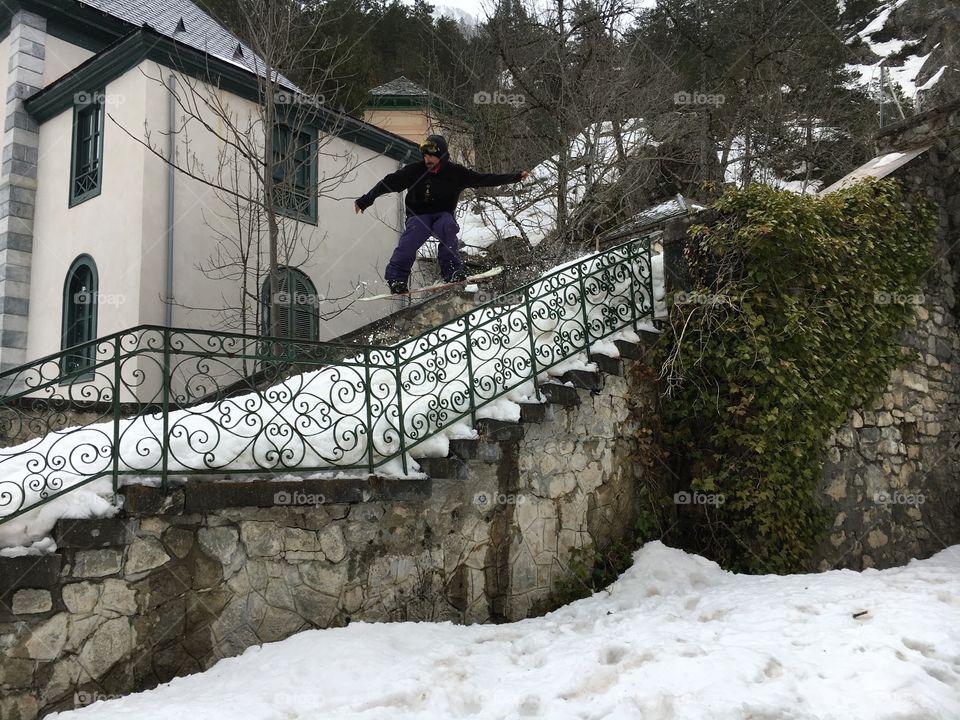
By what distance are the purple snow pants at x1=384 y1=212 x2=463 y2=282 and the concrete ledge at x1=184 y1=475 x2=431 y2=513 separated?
3139 mm

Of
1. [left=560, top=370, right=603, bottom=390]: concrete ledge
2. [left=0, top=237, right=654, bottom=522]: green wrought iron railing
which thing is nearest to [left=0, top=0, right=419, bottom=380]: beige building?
[left=0, top=237, right=654, bottom=522]: green wrought iron railing

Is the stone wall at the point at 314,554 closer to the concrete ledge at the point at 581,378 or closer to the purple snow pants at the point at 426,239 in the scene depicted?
the concrete ledge at the point at 581,378

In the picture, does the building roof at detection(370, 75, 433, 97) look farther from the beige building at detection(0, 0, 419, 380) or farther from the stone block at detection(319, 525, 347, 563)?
the stone block at detection(319, 525, 347, 563)

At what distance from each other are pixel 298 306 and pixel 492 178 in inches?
228

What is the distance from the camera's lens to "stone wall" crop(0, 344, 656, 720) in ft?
11.9

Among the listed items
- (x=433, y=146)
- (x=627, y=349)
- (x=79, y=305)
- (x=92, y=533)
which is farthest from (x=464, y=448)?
(x=79, y=305)

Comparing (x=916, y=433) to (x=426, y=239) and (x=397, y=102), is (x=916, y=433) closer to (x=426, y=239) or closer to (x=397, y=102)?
(x=426, y=239)

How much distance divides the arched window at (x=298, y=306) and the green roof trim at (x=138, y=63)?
8.06 ft

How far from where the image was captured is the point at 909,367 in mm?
6676

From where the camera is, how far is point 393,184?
7059mm

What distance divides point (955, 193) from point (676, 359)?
12.8 ft

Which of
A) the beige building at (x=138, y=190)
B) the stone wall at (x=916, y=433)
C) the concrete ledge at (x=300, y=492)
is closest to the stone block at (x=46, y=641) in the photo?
the concrete ledge at (x=300, y=492)

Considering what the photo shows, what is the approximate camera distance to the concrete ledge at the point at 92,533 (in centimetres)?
363

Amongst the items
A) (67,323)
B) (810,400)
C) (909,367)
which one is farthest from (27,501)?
(67,323)
